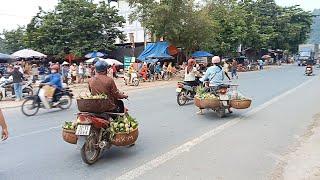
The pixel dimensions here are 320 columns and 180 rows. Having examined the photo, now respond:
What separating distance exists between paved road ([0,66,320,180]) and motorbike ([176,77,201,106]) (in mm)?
2109

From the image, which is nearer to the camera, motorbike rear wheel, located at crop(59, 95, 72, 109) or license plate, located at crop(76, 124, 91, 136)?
license plate, located at crop(76, 124, 91, 136)

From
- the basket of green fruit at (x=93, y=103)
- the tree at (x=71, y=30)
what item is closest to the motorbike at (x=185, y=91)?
the basket of green fruit at (x=93, y=103)

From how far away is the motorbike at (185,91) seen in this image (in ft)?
49.4

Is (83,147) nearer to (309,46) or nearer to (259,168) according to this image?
(259,168)

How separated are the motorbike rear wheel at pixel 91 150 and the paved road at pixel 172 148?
4.6 inches

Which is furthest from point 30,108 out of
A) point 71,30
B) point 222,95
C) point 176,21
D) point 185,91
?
point 71,30

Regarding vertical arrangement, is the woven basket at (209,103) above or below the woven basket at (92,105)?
below

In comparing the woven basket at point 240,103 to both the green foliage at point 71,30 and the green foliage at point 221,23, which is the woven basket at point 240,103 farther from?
the green foliage at point 71,30

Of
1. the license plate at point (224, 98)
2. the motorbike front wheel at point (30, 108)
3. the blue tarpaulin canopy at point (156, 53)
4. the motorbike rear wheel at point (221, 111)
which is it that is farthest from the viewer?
the blue tarpaulin canopy at point (156, 53)

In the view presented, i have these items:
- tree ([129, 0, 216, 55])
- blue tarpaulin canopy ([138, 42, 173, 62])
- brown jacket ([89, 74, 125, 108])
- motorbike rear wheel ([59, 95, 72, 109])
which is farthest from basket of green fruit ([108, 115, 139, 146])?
blue tarpaulin canopy ([138, 42, 173, 62])

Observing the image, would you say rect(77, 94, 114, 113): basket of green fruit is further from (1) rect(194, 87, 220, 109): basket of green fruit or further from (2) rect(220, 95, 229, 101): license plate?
(2) rect(220, 95, 229, 101): license plate

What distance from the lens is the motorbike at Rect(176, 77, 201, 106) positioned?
1507cm

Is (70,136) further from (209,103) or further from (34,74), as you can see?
(34,74)

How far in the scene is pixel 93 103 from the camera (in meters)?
6.78
